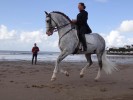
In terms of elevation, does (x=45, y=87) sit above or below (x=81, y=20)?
below

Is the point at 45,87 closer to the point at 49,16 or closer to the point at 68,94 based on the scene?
the point at 68,94

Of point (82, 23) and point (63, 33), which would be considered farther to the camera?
point (82, 23)

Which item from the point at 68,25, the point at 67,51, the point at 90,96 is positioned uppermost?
the point at 68,25

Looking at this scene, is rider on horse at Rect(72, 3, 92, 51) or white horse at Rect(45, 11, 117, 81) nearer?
white horse at Rect(45, 11, 117, 81)

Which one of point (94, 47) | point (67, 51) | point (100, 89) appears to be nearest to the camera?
point (100, 89)

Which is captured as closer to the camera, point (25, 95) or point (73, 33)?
point (25, 95)

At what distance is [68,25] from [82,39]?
2.43 ft

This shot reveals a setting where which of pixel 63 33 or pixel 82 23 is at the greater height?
pixel 82 23

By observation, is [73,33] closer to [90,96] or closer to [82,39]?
[82,39]

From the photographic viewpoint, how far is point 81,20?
12148mm

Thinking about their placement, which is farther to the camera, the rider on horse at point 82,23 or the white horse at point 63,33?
the rider on horse at point 82,23

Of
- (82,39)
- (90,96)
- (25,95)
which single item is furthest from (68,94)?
(82,39)

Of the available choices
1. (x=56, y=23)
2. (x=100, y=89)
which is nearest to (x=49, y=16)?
(x=56, y=23)

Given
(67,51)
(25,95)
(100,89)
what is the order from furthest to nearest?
(67,51) < (100,89) < (25,95)
